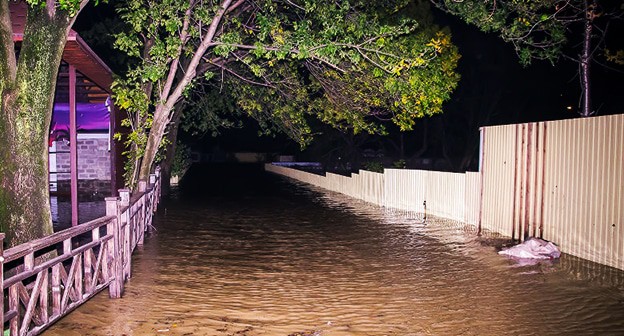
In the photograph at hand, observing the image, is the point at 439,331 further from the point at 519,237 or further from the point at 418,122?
the point at 418,122

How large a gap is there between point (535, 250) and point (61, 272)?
822 cm

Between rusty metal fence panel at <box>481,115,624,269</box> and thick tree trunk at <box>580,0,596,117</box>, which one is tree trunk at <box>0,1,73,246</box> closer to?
rusty metal fence panel at <box>481,115,624,269</box>

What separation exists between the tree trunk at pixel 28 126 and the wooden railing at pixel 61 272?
0.52 metres

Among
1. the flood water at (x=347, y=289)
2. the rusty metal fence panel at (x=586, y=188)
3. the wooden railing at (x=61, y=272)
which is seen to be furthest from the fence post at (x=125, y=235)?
the rusty metal fence panel at (x=586, y=188)

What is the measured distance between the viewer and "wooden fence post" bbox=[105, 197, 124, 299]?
25.2 ft

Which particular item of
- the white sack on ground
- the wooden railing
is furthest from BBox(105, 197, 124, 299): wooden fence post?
the white sack on ground

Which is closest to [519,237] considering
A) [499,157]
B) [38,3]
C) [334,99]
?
[499,157]

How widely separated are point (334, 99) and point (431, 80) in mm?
3485

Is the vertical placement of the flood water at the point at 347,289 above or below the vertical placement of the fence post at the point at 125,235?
below

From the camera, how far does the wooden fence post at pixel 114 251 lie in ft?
25.2

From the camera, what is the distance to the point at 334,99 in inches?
575

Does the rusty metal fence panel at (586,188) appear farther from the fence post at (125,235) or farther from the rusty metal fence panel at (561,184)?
the fence post at (125,235)

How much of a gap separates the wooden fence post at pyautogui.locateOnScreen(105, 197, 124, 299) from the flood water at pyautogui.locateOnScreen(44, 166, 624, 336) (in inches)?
8.2

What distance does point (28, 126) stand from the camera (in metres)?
A: 7.70
